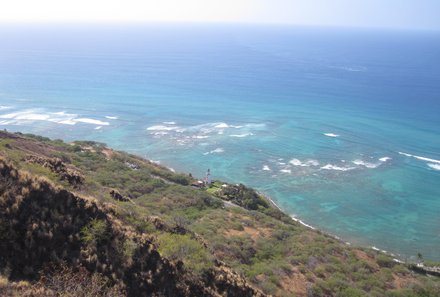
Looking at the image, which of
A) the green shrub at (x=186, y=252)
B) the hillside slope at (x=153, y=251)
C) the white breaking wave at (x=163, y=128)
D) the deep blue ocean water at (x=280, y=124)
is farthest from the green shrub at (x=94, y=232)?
the white breaking wave at (x=163, y=128)

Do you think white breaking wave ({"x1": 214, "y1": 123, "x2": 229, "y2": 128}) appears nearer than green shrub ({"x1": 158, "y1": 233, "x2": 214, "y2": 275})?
No

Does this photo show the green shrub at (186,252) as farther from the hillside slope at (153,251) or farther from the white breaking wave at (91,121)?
the white breaking wave at (91,121)

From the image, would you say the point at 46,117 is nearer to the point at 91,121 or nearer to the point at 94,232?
the point at 91,121

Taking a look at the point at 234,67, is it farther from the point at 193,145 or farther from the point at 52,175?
the point at 52,175

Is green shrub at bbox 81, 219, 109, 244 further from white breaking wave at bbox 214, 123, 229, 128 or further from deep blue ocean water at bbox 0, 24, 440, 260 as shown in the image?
white breaking wave at bbox 214, 123, 229, 128

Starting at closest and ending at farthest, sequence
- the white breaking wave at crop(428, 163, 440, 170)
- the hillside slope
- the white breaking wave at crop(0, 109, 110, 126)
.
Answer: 1. the hillside slope
2. the white breaking wave at crop(428, 163, 440, 170)
3. the white breaking wave at crop(0, 109, 110, 126)

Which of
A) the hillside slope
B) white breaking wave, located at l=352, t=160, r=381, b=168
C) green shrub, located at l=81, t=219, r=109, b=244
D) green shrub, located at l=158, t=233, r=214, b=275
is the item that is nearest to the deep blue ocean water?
white breaking wave, located at l=352, t=160, r=381, b=168

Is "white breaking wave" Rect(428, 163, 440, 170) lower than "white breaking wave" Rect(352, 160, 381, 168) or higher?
lower

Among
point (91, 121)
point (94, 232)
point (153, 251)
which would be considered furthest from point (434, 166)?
point (91, 121)
